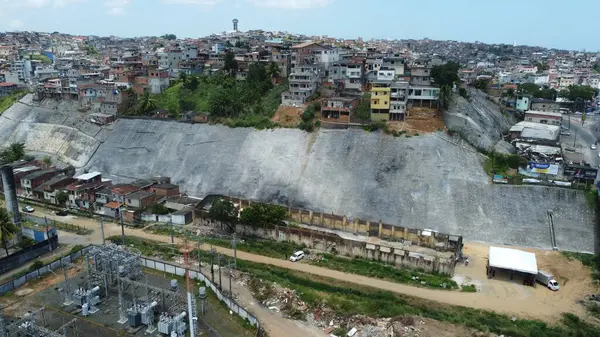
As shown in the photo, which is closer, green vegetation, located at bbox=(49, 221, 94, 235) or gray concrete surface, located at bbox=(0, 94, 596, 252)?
gray concrete surface, located at bbox=(0, 94, 596, 252)

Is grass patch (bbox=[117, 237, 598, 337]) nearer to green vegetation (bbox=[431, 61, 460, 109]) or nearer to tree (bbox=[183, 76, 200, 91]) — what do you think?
green vegetation (bbox=[431, 61, 460, 109])

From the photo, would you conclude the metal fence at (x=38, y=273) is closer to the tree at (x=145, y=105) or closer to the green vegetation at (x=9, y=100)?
the tree at (x=145, y=105)

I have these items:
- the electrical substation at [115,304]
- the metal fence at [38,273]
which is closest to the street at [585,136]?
the electrical substation at [115,304]

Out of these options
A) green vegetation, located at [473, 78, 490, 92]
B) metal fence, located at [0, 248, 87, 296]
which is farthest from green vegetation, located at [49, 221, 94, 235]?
green vegetation, located at [473, 78, 490, 92]

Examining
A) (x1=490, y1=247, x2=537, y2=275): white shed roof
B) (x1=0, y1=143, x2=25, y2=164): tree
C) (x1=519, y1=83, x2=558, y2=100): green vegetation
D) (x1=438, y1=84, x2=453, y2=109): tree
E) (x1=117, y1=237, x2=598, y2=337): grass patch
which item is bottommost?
(x1=117, y1=237, x2=598, y2=337): grass patch

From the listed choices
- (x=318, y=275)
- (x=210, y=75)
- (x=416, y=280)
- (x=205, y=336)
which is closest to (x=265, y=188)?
(x=318, y=275)

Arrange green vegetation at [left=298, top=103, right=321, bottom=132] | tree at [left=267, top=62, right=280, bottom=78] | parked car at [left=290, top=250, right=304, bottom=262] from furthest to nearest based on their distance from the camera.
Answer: tree at [left=267, top=62, right=280, bottom=78]
green vegetation at [left=298, top=103, right=321, bottom=132]
parked car at [left=290, top=250, right=304, bottom=262]

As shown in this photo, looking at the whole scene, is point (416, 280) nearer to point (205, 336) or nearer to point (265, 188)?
point (205, 336)
